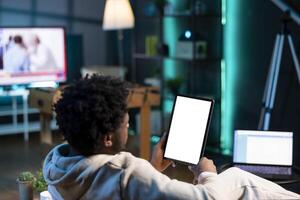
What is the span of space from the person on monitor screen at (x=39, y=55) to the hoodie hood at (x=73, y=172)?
160 inches

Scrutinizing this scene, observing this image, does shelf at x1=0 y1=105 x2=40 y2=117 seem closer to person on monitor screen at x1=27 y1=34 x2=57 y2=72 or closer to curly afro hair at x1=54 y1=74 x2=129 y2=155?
person on monitor screen at x1=27 y1=34 x2=57 y2=72

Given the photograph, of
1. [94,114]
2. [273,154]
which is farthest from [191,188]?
[273,154]

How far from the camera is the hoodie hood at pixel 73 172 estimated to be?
54.0 inches

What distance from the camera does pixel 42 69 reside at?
18.0 ft

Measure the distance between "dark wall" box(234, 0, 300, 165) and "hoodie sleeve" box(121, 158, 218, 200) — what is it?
3.40 meters

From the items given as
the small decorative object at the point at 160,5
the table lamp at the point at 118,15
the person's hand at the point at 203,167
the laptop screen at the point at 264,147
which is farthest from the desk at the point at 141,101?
the person's hand at the point at 203,167

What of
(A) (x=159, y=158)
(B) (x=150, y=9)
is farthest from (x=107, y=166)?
(B) (x=150, y=9)

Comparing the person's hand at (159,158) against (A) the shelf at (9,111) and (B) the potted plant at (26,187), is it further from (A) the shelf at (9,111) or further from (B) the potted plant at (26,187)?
(A) the shelf at (9,111)

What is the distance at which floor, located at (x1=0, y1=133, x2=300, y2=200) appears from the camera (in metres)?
4.31

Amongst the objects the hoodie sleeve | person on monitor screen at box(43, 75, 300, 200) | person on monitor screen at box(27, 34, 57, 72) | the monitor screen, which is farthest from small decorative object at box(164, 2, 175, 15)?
the hoodie sleeve

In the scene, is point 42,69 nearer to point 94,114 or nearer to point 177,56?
point 177,56

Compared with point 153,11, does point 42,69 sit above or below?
below

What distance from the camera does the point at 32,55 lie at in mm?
5434

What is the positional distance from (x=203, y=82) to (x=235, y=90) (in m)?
0.40
